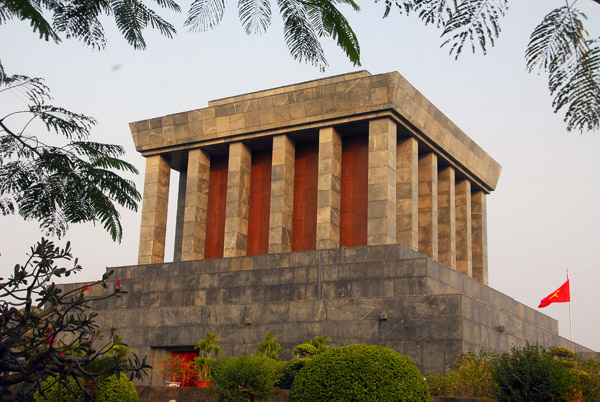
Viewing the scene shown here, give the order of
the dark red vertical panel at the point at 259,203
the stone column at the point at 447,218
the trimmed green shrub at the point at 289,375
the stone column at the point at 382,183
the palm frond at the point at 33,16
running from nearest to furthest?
the palm frond at the point at 33,16 < the trimmed green shrub at the point at 289,375 < the stone column at the point at 382,183 < the dark red vertical panel at the point at 259,203 < the stone column at the point at 447,218

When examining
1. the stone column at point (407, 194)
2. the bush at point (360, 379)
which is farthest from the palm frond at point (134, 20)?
the stone column at point (407, 194)

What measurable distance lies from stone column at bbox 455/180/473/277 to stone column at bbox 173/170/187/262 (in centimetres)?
1259

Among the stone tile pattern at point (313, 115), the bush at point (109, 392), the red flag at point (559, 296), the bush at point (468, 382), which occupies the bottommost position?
the bush at point (109, 392)

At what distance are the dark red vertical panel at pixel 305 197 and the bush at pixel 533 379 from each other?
1323 cm

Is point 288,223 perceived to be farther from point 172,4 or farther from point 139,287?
point 172,4

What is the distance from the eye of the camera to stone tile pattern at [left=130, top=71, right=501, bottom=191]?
2738 cm

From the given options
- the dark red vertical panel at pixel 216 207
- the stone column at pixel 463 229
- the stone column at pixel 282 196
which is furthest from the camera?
the stone column at pixel 463 229

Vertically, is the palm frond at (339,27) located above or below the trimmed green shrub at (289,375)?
above

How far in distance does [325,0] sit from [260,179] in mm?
24601

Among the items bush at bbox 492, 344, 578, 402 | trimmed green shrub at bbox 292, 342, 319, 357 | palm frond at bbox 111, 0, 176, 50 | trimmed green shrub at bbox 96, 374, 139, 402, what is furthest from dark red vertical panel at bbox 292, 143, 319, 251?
palm frond at bbox 111, 0, 176, 50

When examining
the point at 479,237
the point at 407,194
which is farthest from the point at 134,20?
the point at 479,237

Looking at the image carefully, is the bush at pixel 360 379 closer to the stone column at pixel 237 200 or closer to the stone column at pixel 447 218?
the stone column at pixel 237 200

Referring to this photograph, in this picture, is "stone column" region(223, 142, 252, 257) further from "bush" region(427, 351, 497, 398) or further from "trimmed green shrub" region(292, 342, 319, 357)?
"bush" region(427, 351, 497, 398)

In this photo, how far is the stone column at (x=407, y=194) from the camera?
27.9 m
